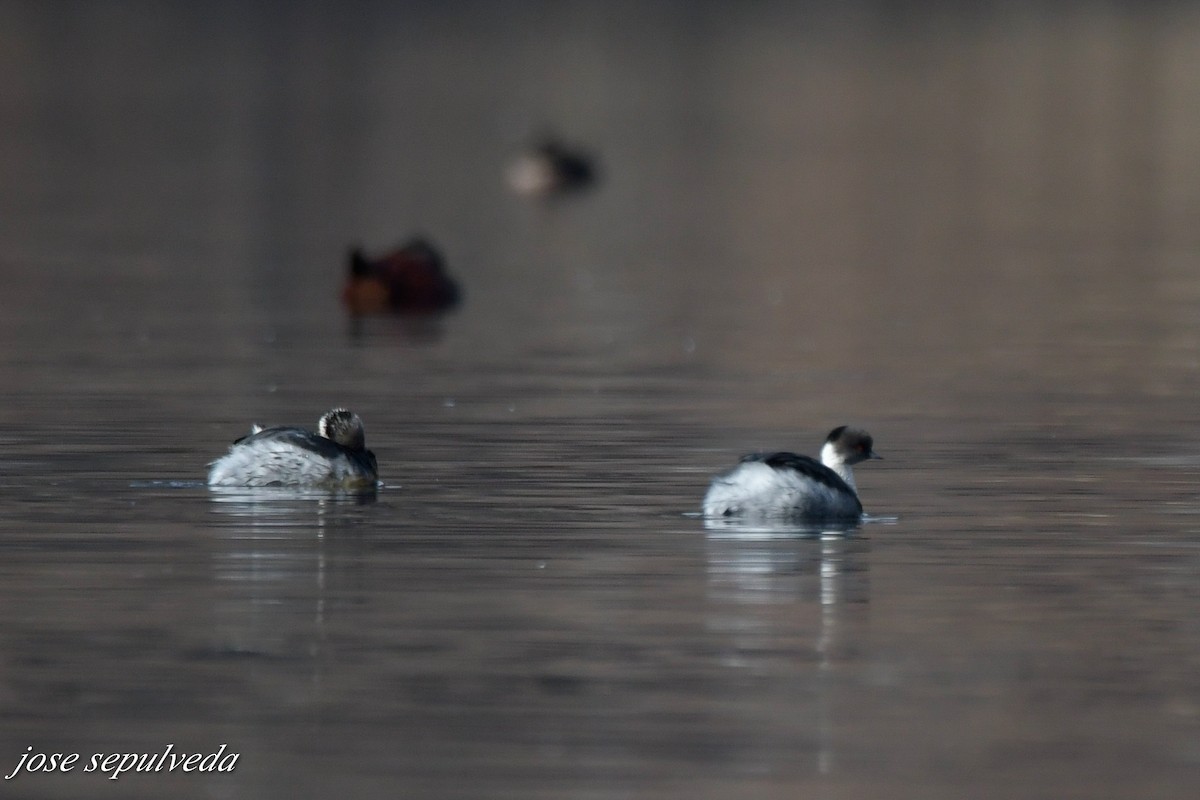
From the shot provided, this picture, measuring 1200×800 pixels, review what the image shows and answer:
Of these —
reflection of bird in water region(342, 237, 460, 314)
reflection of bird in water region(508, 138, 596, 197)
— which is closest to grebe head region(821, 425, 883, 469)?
reflection of bird in water region(342, 237, 460, 314)

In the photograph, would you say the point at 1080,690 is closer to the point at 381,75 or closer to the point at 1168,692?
the point at 1168,692

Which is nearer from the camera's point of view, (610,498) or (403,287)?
(610,498)

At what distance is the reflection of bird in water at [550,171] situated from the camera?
187 ft

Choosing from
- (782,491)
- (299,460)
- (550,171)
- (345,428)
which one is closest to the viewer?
(782,491)

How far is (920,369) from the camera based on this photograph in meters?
25.3

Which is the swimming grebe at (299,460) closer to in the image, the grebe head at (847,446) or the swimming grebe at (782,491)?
the swimming grebe at (782,491)

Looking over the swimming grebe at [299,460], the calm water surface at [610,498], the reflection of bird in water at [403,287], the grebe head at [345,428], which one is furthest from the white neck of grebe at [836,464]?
the reflection of bird in water at [403,287]

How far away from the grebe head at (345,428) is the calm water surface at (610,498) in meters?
0.53

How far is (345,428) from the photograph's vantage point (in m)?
17.9

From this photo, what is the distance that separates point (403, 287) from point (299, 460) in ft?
48.7

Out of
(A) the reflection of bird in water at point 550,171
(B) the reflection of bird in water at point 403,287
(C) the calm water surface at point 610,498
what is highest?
(A) the reflection of bird in water at point 550,171

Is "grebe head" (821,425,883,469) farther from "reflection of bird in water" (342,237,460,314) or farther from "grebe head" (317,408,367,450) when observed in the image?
"reflection of bird in water" (342,237,460,314)

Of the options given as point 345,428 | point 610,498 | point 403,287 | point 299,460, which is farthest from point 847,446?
point 403,287

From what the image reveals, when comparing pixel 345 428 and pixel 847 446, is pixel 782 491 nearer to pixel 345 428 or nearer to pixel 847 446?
pixel 847 446
